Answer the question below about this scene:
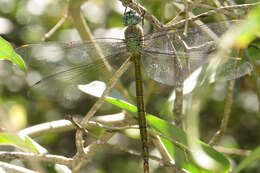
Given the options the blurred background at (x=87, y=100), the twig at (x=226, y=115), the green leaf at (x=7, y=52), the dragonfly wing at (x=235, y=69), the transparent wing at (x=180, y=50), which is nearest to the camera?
the green leaf at (x=7, y=52)

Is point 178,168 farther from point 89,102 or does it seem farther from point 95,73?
point 89,102

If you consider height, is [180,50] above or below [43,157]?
above

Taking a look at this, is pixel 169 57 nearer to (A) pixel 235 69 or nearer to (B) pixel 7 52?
(A) pixel 235 69

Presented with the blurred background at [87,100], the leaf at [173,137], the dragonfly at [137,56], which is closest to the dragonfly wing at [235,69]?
the dragonfly at [137,56]

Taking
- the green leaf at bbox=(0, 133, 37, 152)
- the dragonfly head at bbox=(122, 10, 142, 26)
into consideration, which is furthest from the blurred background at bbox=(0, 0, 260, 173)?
the green leaf at bbox=(0, 133, 37, 152)

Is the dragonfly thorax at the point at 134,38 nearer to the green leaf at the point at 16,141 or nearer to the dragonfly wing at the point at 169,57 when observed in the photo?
the dragonfly wing at the point at 169,57

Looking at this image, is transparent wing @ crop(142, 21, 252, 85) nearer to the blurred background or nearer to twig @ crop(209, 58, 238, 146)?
twig @ crop(209, 58, 238, 146)

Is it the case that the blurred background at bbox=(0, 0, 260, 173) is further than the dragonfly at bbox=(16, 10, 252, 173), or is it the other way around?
the blurred background at bbox=(0, 0, 260, 173)

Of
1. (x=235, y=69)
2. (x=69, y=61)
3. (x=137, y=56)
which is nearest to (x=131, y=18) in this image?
(x=137, y=56)
